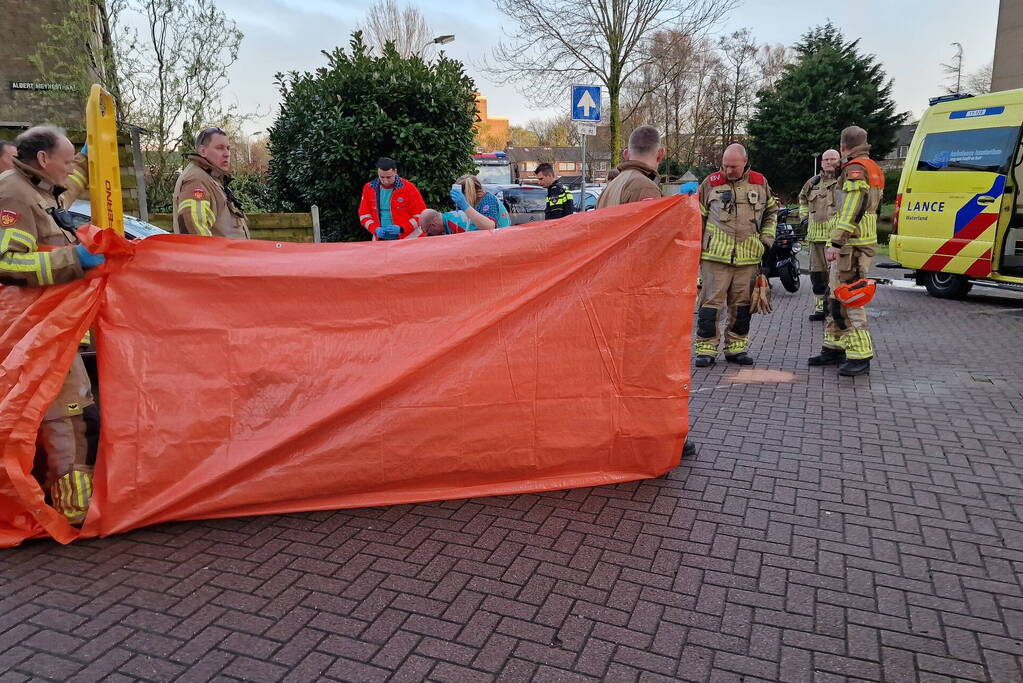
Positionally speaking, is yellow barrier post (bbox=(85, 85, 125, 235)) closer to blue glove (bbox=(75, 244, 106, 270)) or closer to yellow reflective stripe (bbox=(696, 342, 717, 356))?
blue glove (bbox=(75, 244, 106, 270))

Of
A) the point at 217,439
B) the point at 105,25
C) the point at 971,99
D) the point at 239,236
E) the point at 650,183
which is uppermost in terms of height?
the point at 105,25

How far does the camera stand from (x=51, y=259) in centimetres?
361

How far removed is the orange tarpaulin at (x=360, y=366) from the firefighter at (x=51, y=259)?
11cm

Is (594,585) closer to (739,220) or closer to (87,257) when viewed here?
(87,257)

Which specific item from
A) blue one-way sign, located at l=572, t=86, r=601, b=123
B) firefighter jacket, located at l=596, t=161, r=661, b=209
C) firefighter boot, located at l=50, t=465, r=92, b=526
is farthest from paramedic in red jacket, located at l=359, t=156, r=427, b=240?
firefighter boot, located at l=50, t=465, r=92, b=526

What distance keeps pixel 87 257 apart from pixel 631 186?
314 cm

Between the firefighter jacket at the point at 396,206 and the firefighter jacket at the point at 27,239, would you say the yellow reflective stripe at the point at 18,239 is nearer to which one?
Answer: the firefighter jacket at the point at 27,239

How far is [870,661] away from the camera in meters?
2.70

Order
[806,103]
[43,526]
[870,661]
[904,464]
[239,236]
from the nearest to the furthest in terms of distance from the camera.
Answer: [870,661] < [43,526] < [904,464] < [239,236] < [806,103]

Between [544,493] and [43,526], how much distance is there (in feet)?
A: 8.37

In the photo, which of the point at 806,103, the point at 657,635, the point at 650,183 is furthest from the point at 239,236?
the point at 806,103

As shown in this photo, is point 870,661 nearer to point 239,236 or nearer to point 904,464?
point 904,464

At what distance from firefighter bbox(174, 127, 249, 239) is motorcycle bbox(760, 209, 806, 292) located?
888cm

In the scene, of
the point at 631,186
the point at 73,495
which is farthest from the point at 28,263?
the point at 631,186
